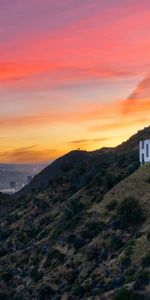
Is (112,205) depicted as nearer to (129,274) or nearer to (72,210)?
(72,210)

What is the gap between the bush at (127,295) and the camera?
46.3m

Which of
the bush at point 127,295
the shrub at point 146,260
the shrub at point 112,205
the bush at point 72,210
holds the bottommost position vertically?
the bush at point 127,295

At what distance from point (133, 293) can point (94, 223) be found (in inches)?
1006

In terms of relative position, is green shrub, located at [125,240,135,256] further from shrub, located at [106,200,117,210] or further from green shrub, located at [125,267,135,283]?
shrub, located at [106,200,117,210]

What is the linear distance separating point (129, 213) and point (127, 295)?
2159cm

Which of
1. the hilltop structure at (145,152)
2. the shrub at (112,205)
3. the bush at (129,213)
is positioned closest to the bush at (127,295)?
the bush at (129,213)

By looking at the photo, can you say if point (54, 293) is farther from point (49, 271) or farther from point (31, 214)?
point (31, 214)

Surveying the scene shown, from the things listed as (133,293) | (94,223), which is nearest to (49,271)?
(94,223)

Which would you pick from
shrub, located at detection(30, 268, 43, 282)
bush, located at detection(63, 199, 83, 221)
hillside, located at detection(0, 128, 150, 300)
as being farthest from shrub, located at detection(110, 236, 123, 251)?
bush, located at detection(63, 199, 83, 221)

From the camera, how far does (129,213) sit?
67875 millimetres

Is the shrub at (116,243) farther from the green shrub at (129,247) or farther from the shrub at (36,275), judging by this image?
the shrub at (36,275)

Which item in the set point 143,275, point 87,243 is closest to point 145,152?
point 87,243

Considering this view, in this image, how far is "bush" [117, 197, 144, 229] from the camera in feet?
221

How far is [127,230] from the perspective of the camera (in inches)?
2623
